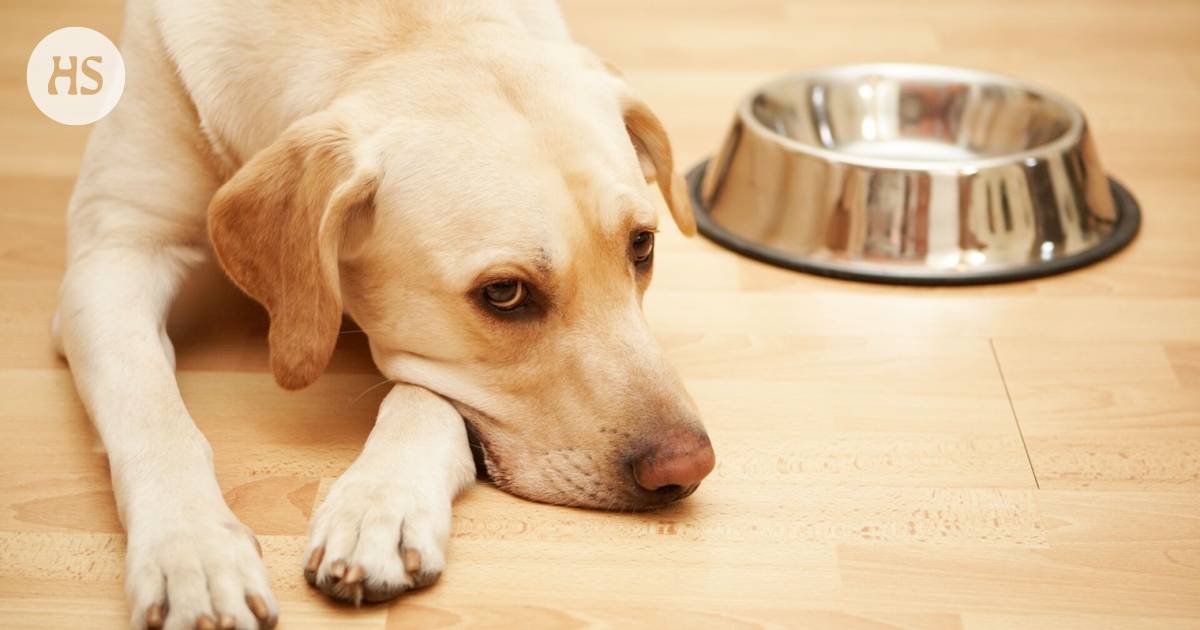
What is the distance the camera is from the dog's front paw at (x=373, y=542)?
1597 millimetres

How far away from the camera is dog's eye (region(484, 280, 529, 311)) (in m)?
1.76

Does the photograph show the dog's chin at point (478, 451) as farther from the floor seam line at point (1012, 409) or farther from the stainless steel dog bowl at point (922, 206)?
the stainless steel dog bowl at point (922, 206)

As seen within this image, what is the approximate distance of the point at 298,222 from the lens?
1.78 m

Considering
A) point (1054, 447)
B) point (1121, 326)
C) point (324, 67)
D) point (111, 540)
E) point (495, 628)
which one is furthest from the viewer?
point (1121, 326)

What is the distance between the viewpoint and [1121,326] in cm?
247

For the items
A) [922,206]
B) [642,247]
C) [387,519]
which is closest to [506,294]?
[642,247]

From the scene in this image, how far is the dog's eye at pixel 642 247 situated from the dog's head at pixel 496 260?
0.02m

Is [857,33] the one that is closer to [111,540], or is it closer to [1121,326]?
[1121,326]

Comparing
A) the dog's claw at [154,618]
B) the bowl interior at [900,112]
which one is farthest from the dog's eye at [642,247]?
the bowl interior at [900,112]

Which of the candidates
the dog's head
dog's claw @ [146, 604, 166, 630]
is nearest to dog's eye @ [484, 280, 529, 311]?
the dog's head

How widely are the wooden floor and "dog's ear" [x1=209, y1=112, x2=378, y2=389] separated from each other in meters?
0.25

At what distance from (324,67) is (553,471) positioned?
67 centimetres

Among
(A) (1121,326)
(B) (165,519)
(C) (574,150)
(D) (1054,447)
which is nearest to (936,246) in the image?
(A) (1121,326)

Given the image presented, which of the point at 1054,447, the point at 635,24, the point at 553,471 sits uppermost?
the point at 553,471
